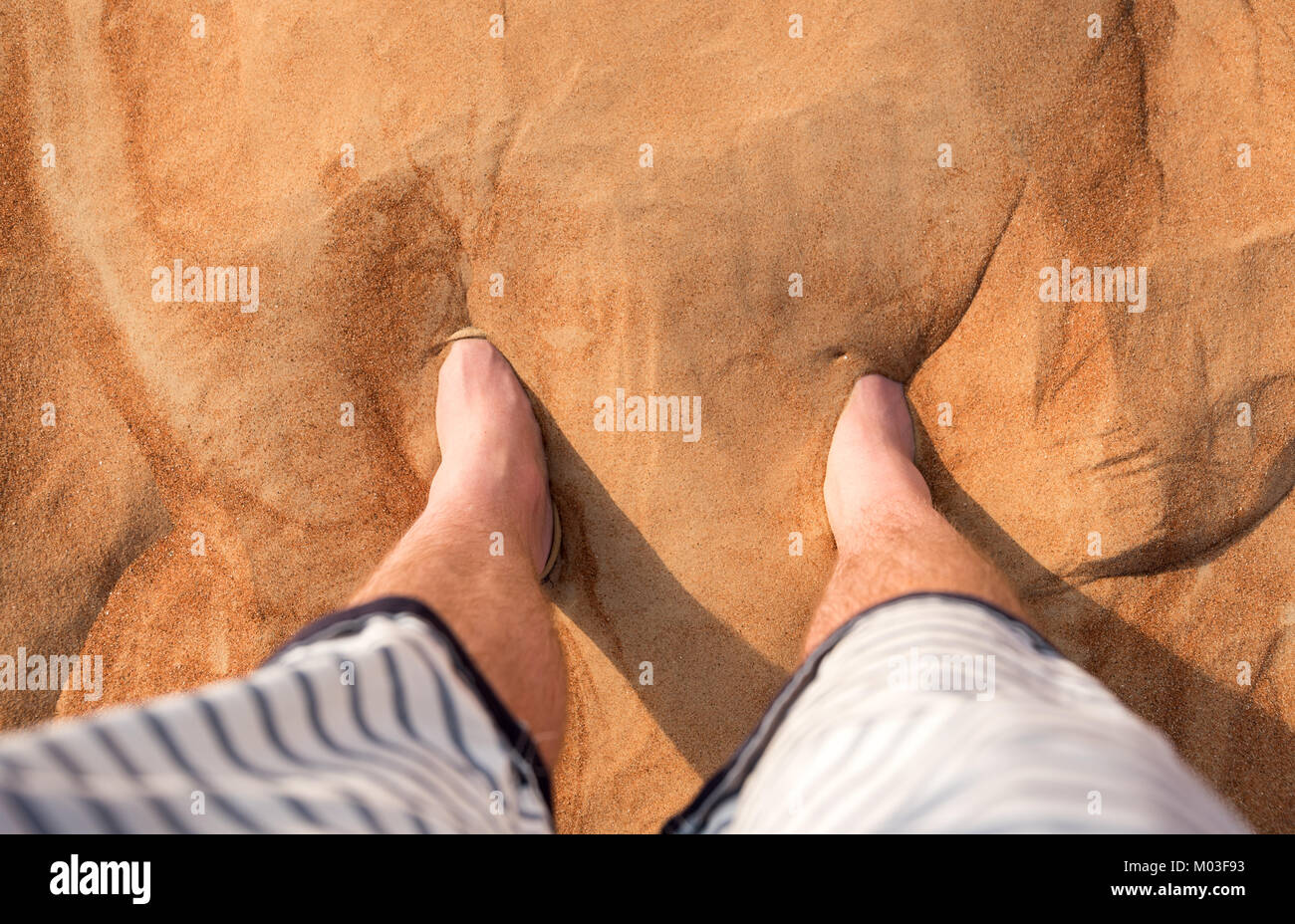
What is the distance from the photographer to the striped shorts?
0.76 metres

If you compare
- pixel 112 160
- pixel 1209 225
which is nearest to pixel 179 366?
pixel 112 160

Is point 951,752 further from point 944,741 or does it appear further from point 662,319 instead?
point 662,319

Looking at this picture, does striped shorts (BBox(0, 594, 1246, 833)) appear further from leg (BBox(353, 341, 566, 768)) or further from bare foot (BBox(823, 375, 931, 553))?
bare foot (BBox(823, 375, 931, 553))

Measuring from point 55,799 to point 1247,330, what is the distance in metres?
2.42

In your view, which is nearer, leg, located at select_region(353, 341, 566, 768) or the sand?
leg, located at select_region(353, 341, 566, 768)

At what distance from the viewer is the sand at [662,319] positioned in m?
1.87

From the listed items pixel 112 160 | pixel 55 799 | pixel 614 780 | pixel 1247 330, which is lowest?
pixel 614 780

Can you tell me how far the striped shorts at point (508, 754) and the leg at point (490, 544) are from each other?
110mm

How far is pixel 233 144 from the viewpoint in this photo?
195 cm

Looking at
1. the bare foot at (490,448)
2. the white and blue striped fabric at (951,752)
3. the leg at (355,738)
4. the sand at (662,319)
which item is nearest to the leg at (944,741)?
the white and blue striped fabric at (951,752)

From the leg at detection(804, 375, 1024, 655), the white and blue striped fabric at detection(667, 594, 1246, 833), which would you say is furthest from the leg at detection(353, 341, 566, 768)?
the leg at detection(804, 375, 1024, 655)

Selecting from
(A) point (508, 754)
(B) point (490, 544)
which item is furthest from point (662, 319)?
(A) point (508, 754)
